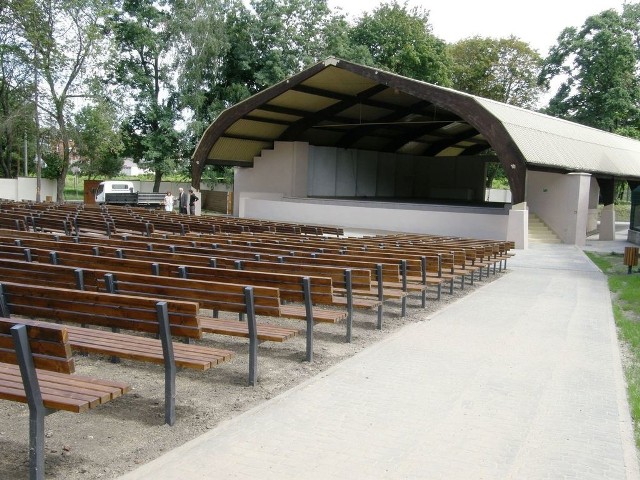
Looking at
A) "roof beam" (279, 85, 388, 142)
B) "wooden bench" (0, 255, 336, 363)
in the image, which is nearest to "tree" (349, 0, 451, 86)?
"roof beam" (279, 85, 388, 142)

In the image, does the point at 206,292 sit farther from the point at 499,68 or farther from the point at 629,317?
the point at 499,68

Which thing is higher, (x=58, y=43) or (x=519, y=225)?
(x=58, y=43)

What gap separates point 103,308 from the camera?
4520 millimetres

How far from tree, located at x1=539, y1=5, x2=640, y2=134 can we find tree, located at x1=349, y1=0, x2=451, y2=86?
7.61 m

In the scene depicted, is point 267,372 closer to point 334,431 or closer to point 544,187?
point 334,431

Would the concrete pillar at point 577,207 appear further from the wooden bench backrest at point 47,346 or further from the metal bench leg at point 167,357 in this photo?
the wooden bench backrest at point 47,346

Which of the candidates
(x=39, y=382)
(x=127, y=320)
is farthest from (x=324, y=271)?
(x=39, y=382)

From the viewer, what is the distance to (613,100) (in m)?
43.6

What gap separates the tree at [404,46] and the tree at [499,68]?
Answer: 135 inches

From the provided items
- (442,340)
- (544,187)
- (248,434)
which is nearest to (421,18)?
(544,187)

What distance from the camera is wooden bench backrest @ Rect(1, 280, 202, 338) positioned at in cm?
443

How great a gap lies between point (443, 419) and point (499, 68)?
50.0 meters

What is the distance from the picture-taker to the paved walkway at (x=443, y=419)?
3801mm

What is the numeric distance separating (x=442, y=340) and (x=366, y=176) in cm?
3218
